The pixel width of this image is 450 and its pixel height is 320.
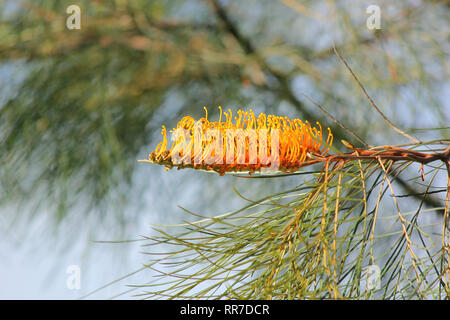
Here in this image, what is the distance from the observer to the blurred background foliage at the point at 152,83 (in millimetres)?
522

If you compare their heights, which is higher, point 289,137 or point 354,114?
point 354,114

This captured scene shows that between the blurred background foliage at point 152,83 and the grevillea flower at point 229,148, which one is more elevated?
the blurred background foliage at point 152,83

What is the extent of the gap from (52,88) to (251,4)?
0.29 metres

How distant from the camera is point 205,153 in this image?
0.67ft

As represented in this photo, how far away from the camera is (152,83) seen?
58cm

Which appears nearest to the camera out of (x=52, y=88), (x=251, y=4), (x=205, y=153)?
(x=205, y=153)

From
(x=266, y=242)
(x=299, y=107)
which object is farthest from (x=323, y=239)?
(x=299, y=107)

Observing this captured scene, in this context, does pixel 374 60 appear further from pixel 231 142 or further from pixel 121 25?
pixel 231 142

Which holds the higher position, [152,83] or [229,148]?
[152,83]

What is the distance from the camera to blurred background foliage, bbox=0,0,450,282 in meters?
0.52

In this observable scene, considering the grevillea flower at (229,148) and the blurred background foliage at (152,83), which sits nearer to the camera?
the grevillea flower at (229,148)

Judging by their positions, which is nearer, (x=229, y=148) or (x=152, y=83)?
(x=229, y=148)

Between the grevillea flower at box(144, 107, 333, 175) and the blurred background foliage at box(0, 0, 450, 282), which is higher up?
the blurred background foliage at box(0, 0, 450, 282)

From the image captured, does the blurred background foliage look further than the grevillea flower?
Yes
